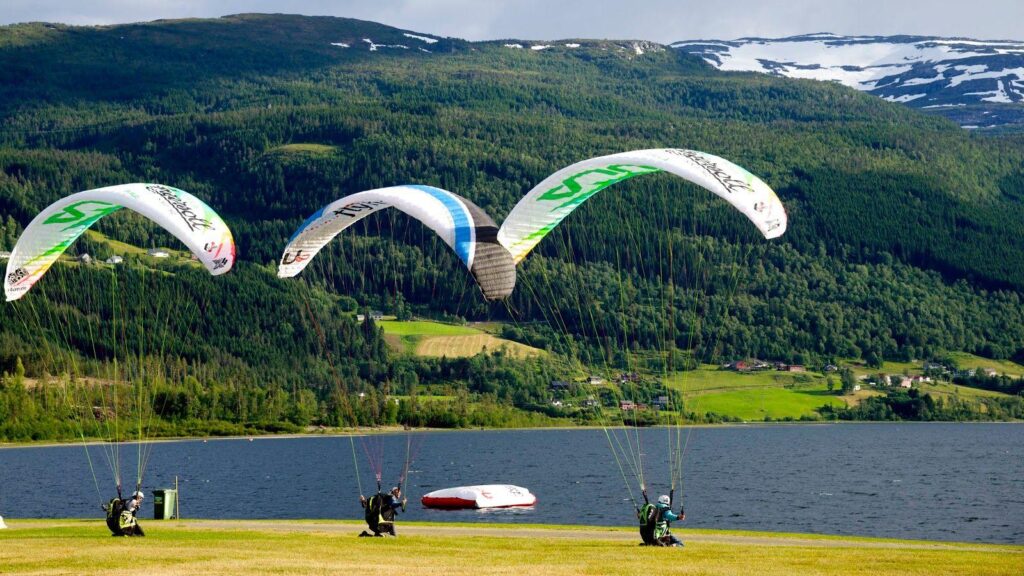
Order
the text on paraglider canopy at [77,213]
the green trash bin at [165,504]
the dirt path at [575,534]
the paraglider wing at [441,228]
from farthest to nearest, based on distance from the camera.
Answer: the green trash bin at [165,504], the dirt path at [575,534], the text on paraglider canopy at [77,213], the paraglider wing at [441,228]

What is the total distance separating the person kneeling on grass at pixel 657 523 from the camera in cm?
3344

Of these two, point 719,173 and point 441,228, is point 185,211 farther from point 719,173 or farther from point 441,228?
point 719,173

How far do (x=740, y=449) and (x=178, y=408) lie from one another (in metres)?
62.3

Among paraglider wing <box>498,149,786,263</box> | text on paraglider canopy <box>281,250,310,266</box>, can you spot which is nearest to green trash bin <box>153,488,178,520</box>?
text on paraglider canopy <box>281,250,310,266</box>

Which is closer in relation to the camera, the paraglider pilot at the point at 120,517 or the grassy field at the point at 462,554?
the grassy field at the point at 462,554

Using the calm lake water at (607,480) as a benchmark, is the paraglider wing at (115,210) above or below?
above

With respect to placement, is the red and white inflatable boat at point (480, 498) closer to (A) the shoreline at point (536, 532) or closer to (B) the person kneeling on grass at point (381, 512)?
(A) the shoreline at point (536, 532)

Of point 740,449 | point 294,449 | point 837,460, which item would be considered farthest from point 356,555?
point 294,449

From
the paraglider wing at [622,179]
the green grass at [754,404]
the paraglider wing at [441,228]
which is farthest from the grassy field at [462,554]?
the green grass at [754,404]

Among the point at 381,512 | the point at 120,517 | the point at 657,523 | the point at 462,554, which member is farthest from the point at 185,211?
the point at 657,523

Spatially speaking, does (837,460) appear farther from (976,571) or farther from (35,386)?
(976,571)

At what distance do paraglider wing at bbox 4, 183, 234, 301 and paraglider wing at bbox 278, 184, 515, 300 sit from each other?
194 centimetres

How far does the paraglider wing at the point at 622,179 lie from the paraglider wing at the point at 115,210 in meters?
7.95

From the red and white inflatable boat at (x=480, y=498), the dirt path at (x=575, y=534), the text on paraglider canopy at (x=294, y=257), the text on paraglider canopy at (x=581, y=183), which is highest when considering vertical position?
the text on paraglider canopy at (x=581, y=183)
